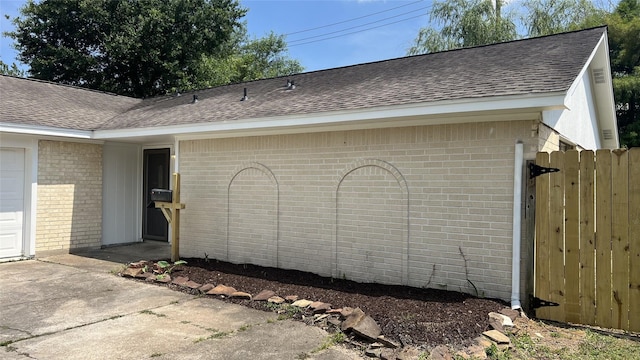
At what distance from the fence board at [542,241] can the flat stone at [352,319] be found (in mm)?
2161

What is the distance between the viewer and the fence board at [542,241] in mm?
5168

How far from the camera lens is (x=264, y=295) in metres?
5.96

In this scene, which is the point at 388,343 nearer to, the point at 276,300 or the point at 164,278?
the point at 276,300

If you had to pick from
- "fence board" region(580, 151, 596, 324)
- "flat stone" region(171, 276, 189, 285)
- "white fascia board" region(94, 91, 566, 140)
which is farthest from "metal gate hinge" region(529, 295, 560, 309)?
"flat stone" region(171, 276, 189, 285)

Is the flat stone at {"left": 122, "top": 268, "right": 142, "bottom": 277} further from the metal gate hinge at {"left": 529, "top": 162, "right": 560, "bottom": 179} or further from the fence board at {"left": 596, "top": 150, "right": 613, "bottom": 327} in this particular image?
the fence board at {"left": 596, "top": 150, "right": 613, "bottom": 327}

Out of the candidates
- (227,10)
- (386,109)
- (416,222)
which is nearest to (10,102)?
(386,109)

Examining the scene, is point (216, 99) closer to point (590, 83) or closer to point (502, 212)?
point (502, 212)

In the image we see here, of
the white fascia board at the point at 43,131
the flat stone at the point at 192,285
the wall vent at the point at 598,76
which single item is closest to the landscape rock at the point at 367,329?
the flat stone at the point at 192,285

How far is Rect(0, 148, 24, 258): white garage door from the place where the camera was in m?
8.77

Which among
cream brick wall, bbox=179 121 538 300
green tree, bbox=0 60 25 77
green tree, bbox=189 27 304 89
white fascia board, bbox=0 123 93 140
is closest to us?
cream brick wall, bbox=179 121 538 300

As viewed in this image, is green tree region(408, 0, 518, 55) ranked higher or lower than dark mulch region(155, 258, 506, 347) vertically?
higher

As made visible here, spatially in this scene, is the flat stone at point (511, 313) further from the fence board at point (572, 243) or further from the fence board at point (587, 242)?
the fence board at point (587, 242)

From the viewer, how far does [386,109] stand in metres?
5.97

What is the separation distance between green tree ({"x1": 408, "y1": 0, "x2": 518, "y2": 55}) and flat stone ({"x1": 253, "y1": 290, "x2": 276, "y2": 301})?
63.9 ft
